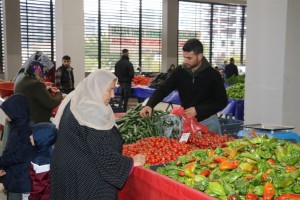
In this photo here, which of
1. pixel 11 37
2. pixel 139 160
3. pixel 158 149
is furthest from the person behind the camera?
pixel 11 37

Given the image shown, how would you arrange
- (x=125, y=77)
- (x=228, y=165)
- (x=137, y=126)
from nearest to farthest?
(x=228, y=165)
(x=137, y=126)
(x=125, y=77)

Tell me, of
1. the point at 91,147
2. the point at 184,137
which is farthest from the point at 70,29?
the point at 91,147

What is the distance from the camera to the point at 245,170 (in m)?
2.20

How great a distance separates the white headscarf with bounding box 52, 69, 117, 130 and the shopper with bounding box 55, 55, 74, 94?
19.4 ft

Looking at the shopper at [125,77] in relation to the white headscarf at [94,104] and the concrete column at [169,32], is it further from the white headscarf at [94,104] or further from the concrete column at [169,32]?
the white headscarf at [94,104]

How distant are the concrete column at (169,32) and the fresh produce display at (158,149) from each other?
40.0 feet

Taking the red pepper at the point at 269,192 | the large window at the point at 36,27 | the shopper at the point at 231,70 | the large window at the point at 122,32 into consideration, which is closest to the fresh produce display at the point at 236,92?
the red pepper at the point at 269,192

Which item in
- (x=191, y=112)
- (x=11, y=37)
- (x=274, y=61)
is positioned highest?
(x=11, y=37)

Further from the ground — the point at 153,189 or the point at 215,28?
the point at 215,28

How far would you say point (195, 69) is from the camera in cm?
378

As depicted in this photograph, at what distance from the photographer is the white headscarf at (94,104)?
7.64 ft

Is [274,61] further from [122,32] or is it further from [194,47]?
[122,32]

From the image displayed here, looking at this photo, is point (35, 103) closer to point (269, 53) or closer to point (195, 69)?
point (195, 69)

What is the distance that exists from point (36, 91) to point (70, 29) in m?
4.71
